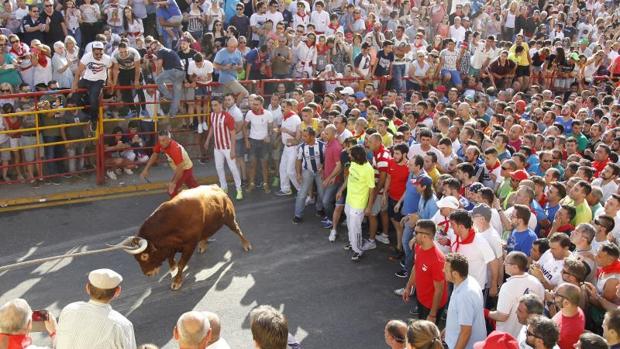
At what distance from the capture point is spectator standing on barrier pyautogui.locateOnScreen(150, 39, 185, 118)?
13539mm

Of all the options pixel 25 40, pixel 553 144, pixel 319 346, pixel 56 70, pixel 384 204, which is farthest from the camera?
pixel 25 40

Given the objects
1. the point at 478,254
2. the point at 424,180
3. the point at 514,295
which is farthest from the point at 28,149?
the point at 514,295

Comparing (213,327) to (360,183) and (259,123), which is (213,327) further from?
(259,123)

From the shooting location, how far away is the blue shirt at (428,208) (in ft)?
30.7

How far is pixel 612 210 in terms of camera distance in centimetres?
860

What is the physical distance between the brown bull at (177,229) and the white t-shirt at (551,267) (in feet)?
15.0

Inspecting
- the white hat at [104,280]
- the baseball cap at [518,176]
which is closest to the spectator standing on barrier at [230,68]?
the baseball cap at [518,176]

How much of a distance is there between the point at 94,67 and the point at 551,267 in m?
8.73

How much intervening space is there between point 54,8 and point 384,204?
30.4ft

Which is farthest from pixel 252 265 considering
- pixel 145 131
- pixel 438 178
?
pixel 145 131

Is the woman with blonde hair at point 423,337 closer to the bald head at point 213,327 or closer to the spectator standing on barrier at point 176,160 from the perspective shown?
the bald head at point 213,327

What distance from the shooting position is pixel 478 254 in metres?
7.81

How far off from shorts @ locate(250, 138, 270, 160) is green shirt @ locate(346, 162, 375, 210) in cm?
325

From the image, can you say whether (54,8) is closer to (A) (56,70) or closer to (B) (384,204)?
(A) (56,70)
